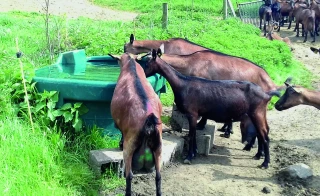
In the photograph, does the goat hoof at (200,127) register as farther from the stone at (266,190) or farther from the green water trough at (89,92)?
the stone at (266,190)

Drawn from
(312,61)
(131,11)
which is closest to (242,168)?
(312,61)

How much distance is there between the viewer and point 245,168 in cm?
741

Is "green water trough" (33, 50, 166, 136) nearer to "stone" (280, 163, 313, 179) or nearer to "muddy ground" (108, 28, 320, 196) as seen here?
"muddy ground" (108, 28, 320, 196)

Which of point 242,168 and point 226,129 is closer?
point 242,168

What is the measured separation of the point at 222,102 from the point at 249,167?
111cm

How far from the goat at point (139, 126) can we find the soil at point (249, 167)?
69cm

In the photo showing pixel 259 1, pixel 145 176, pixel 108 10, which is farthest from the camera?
pixel 108 10

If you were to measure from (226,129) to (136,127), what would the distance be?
3.56m

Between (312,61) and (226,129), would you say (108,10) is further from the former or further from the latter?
(226,129)

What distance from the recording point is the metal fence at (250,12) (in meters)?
22.1

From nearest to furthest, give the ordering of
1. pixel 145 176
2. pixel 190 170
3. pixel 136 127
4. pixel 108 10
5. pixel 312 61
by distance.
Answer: pixel 136 127
pixel 145 176
pixel 190 170
pixel 312 61
pixel 108 10

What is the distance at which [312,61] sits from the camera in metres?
16.3

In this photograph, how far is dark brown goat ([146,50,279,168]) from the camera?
746 centimetres

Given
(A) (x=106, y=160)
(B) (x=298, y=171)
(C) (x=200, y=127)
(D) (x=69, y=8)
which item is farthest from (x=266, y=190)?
(D) (x=69, y=8)
